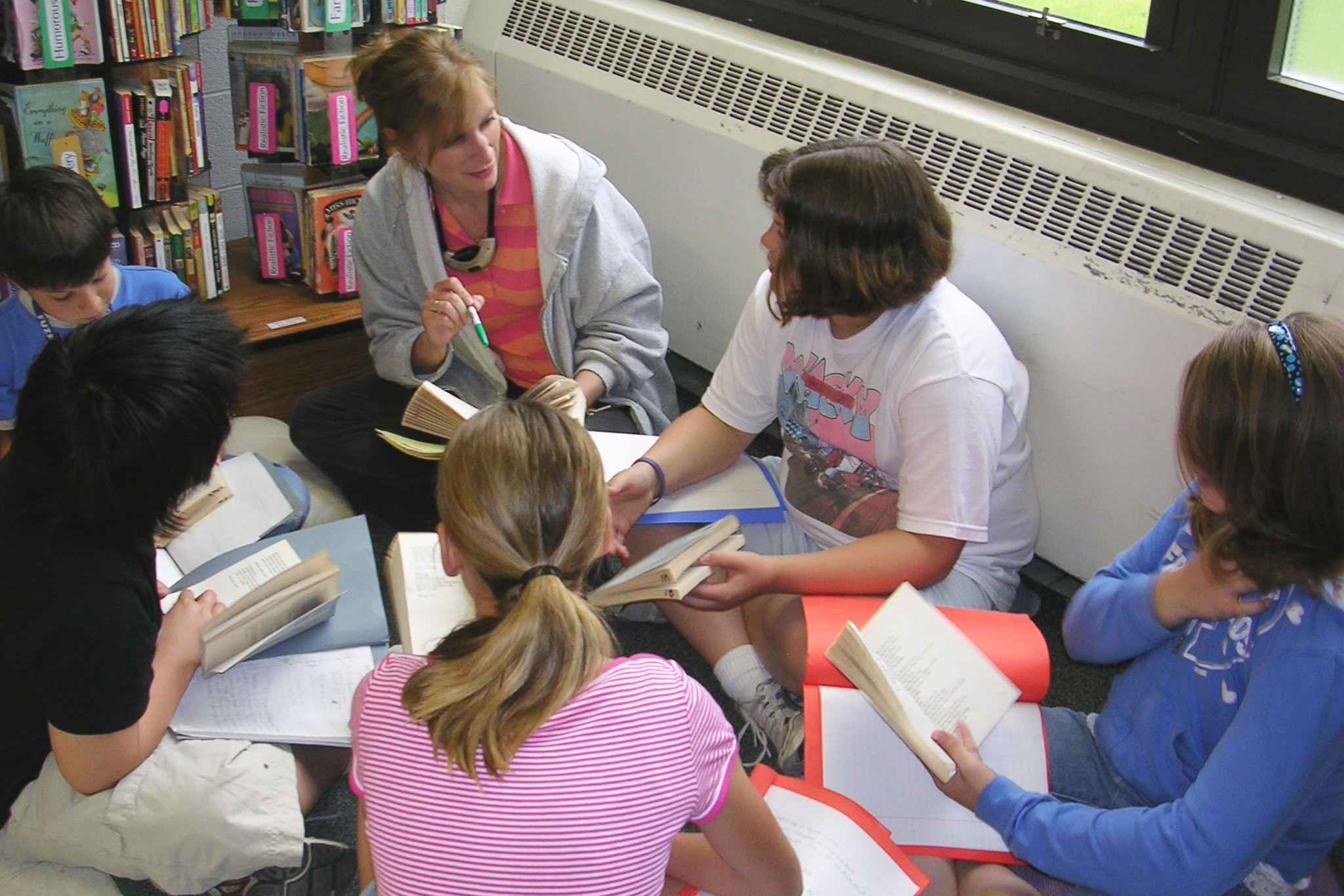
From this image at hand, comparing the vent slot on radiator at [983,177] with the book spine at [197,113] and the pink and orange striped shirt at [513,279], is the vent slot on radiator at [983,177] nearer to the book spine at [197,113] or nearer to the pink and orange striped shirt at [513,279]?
the pink and orange striped shirt at [513,279]

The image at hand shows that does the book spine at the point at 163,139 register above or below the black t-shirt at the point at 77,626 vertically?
above

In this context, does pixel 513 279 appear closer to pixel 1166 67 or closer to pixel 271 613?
pixel 271 613

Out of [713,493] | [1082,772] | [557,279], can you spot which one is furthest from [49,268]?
[1082,772]

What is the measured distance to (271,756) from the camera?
138 cm

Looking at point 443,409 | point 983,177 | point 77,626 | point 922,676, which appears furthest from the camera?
point 983,177

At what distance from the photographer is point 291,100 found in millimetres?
2463

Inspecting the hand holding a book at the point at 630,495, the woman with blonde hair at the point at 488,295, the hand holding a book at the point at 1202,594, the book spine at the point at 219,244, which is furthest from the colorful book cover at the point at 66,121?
the hand holding a book at the point at 1202,594

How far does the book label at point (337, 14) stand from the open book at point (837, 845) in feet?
6.18

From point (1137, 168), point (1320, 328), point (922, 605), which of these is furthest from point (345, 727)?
point (1137, 168)

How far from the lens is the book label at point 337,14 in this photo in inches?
94.9

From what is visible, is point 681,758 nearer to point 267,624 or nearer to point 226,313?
point 267,624

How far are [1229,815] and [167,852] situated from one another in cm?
114

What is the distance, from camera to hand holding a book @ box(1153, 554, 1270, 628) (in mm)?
1153

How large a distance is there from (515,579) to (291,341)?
1.68 m
